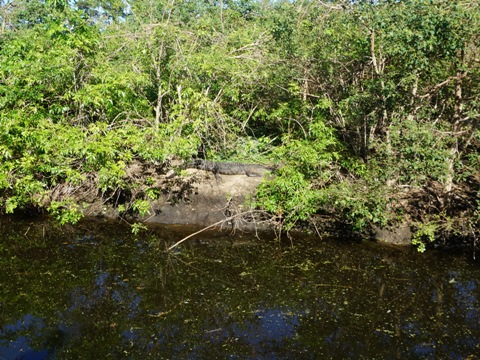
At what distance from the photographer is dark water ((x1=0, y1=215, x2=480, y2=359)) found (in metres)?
6.14

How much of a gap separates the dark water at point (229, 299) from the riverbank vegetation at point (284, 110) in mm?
873

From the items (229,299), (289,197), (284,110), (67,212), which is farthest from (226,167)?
(229,299)

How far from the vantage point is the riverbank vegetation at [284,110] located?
9.00 metres

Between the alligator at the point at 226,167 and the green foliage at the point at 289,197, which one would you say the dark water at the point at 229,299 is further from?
the alligator at the point at 226,167

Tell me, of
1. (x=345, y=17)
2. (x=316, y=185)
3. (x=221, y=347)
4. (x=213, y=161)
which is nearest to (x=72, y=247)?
(x=213, y=161)

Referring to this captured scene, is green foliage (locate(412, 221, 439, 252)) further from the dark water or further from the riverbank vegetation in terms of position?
the dark water

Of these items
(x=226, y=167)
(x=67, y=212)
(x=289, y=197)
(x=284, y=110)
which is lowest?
(x=67, y=212)

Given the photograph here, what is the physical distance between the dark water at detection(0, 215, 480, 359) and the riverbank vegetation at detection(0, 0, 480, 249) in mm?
873

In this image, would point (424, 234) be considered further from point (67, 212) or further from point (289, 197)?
point (67, 212)

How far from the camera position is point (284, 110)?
12.1 metres

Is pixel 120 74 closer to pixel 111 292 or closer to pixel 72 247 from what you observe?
pixel 72 247

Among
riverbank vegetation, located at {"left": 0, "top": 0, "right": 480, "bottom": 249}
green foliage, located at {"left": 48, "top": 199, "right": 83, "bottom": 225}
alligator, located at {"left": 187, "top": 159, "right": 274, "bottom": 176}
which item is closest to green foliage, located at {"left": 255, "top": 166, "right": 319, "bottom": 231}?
riverbank vegetation, located at {"left": 0, "top": 0, "right": 480, "bottom": 249}

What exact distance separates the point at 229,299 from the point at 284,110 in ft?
20.2

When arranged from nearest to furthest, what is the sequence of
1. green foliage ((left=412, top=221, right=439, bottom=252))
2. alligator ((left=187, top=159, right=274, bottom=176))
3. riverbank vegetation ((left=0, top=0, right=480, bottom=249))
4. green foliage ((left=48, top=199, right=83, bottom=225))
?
green foliage ((left=412, top=221, right=439, bottom=252)) < riverbank vegetation ((left=0, top=0, right=480, bottom=249)) < green foliage ((left=48, top=199, right=83, bottom=225)) < alligator ((left=187, top=159, right=274, bottom=176))
